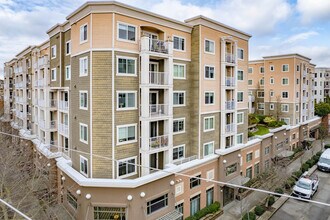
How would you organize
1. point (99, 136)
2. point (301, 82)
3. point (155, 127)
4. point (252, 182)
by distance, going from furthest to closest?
1. point (301, 82)
2. point (252, 182)
3. point (155, 127)
4. point (99, 136)

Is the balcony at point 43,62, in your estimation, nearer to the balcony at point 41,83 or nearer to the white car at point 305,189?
the balcony at point 41,83

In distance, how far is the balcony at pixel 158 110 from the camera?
1766cm

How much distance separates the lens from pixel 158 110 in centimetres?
1814

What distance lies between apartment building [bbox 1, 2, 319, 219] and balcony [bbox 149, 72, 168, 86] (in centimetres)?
8

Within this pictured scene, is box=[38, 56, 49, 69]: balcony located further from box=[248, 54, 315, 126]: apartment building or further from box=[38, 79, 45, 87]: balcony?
box=[248, 54, 315, 126]: apartment building

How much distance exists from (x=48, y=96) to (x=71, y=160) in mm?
9033

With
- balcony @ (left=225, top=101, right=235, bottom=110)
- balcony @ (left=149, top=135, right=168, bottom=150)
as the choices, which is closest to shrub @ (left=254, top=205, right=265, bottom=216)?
balcony @ (left=225, top=101, right=235, bottom=110)

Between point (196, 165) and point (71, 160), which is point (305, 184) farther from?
point (71, 160)

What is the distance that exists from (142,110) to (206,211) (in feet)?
35.7

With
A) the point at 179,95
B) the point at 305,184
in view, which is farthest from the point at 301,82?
the point at 179,95

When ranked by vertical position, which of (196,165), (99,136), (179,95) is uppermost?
(179,95)

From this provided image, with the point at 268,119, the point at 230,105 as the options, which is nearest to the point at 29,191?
the point at 230,105

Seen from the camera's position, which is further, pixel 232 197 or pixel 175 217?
pixel 232 197

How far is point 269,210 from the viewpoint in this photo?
69.5 ft
